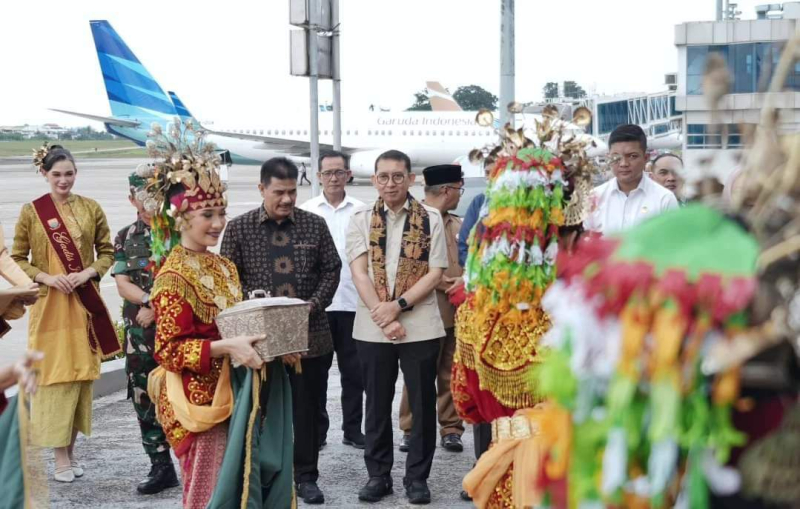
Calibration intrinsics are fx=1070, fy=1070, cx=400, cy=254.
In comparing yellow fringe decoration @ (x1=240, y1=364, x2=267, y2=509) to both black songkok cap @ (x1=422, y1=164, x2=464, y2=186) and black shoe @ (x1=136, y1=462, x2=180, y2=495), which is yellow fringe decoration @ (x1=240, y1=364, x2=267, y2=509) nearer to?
black shoe @ (x1=136, y1=462, x2=180, y2=495)

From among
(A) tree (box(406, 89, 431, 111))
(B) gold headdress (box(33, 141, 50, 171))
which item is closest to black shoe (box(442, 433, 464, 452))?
(B) gold headdress (box(33, 141, 50, 171))

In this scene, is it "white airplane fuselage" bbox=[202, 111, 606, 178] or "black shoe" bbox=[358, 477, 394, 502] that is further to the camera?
"white airplane fuselage" bbox=[202, 111, 606, 178]

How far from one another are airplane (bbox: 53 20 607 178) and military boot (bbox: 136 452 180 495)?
30415mm

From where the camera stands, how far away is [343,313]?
292 inches

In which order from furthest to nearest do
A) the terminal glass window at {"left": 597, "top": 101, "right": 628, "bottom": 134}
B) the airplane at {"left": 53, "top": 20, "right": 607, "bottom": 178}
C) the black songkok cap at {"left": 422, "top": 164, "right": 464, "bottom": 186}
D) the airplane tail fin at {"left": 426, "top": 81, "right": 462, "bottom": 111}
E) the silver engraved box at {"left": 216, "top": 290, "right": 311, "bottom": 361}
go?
the terminal glass window at {"left": 597, "top": 101, "right": 628, "bottom": 134}, the airplane tail fin at {"left": 426, "top": 81, "right": 462, "bottom": 111}, the airplane at {"left": 53, "top": 20, "right": 607, "bottom": 178}, the black songkok cap at {"left": 422, "top": 164, "right": 464, "bottom": 186}, the silver engraved box at {"left": 216, "top": 290, "right": 311, "bottom": 361}

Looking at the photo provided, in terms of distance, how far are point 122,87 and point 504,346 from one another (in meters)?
36.6

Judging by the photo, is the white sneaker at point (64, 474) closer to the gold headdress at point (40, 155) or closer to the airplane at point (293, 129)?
the gold headdress at point (40, 155)

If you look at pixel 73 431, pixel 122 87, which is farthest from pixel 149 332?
pixel 122 87

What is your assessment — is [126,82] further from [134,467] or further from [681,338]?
[681,338]

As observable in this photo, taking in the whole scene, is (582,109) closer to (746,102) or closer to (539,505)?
(746,102)

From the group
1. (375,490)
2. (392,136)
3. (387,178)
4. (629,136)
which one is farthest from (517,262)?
(392,136)

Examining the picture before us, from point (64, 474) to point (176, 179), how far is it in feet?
8.52

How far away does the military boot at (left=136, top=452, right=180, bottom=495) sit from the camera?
651 cm

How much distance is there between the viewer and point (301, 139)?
41406 millimetres
